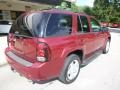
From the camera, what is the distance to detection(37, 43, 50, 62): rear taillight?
3.71m

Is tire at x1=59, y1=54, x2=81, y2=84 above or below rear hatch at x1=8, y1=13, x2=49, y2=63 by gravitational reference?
A: below

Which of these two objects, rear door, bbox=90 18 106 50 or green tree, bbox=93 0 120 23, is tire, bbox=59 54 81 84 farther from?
green tree, bbox=93 0 120 23

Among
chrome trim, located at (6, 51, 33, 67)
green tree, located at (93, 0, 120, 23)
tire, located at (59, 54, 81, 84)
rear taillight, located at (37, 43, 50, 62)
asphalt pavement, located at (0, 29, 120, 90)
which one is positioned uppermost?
green tree, located at (93, 0, 120, 23)

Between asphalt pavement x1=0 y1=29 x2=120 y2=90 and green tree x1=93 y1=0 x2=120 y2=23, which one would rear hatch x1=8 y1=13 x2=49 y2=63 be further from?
green tree x1=93 y1=0 x2=120 y2=23

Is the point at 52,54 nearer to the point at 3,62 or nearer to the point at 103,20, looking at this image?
the point at 3,62

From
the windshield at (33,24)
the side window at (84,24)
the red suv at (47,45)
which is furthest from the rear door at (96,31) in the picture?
the windshield at (33,24)

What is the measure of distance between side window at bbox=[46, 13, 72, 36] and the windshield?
13cm

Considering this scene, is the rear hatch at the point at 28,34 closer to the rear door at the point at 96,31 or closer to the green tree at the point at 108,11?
the rear door at the point at 96,31

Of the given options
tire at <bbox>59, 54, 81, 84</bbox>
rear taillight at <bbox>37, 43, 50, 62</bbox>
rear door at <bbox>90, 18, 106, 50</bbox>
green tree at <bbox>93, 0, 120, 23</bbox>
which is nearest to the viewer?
rear taillight at <bbox>37, 43, 50, 62</bbox>

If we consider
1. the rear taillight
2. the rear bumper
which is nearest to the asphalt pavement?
the rear bumper

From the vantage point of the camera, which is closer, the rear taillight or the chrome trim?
the rear taillight

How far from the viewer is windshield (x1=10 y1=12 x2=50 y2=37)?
12.4 ft

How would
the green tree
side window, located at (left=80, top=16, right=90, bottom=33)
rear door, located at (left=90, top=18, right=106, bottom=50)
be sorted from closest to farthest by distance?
Answer: 1. side window, located at (left=80, top=16, right=90, bottom=33)
2. rear door, located at (left=90, top=18, right=106, bottom=50)
3. the green tree

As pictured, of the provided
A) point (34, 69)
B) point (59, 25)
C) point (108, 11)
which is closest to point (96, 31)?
point (59, 25)
